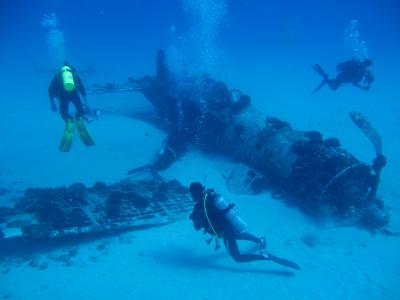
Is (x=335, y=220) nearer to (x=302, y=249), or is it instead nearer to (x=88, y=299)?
(x=302, y=249)

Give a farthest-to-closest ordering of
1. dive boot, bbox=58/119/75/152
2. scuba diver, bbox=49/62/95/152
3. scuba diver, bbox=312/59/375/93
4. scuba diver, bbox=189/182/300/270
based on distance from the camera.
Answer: scuba diver, bbox=312/59/375/93 → dive boot, bbox=58/119/75/152 → scuba diver, bbox=49/62/95/152 → scuba diver, bbox=189/182/300/270

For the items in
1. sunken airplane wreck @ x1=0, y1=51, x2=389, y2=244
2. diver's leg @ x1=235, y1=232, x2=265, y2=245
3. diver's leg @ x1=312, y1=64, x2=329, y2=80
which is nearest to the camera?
diver's leg @ x1=235, y1=232, x2=265, y2=245

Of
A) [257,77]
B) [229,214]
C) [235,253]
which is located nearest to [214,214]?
[229,214]

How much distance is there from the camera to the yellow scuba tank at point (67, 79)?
7859 millimetres

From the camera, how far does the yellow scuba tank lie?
7859 millimetres

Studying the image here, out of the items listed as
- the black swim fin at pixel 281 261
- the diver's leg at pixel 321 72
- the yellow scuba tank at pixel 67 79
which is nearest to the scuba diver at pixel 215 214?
the black swim fin at pixel 281 261

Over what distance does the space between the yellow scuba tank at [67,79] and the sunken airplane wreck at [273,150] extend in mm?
4317

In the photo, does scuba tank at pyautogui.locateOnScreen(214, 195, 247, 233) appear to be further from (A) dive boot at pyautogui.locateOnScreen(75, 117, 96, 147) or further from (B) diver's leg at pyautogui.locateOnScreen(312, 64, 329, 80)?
(B) diver's leg at pyautogui.locateOnScreen(312, 64, 329, 80)

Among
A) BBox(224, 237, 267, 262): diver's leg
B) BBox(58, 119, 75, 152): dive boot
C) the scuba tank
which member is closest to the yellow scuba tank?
BBox(58, 119, 75, 152): dive boot

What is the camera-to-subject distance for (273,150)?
33.2 ft

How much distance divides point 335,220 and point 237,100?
6.06 metres

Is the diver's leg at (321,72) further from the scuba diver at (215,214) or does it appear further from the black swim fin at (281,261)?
the scuba diver at (215,214)

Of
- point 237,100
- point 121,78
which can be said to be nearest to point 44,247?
point 237,100

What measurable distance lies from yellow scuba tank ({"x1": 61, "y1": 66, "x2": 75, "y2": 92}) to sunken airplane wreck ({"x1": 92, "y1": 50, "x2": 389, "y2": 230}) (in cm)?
432
